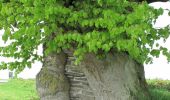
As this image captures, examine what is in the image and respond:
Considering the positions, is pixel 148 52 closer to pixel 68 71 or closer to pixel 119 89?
pixel 119 89

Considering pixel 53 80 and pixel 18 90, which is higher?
pixel 53 80

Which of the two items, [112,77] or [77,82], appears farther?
[77,82]

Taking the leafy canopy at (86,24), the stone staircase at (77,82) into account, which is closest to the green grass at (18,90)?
the stone staircase at (77,82)

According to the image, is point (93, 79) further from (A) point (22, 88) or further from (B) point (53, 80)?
(A) point (22, 88)

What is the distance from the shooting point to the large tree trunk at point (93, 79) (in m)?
7.35

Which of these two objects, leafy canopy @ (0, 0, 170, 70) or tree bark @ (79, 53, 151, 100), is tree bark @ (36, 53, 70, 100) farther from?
leafy canopy @ (0, 0, 170, 70)

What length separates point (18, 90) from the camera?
47.7 feet

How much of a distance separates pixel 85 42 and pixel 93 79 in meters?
1.50

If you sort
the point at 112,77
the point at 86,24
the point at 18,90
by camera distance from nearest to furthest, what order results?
the point at 86,24 < the point at 112,77 < the point at 18,90

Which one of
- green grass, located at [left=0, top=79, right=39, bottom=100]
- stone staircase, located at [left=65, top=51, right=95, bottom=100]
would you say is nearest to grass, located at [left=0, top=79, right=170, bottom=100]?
green grass, located at [left=0, top=79, right=39, bottom=100]

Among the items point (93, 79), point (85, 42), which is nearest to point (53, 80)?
point (93, 79)

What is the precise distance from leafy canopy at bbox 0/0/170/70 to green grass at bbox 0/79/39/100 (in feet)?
20.7

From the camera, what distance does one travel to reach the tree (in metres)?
5.89

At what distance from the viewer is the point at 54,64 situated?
8.02 meters
